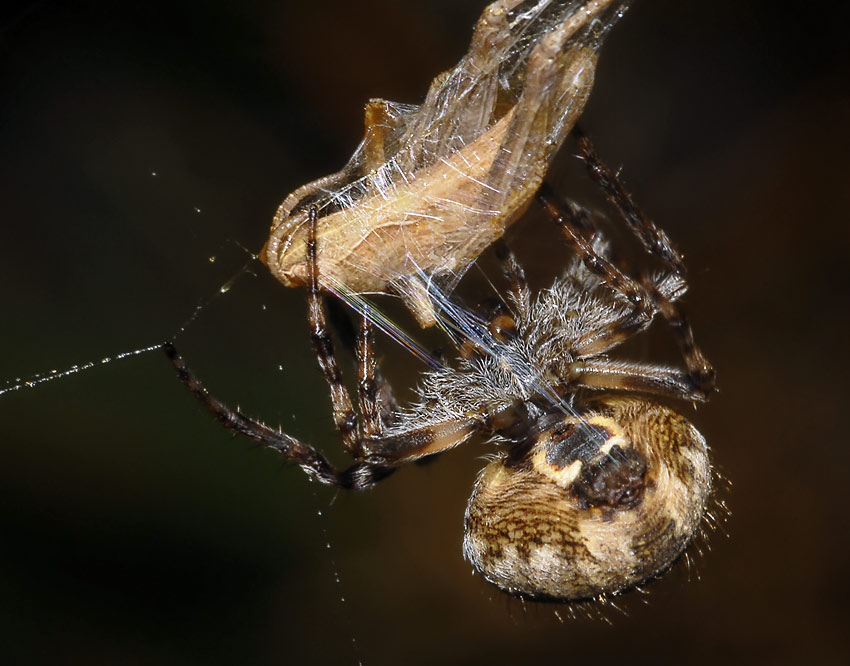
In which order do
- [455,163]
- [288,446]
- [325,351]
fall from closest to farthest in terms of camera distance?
[455,163]
[325,351]
[288,446]

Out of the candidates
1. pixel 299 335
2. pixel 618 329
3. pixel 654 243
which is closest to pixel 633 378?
pixel 618 329

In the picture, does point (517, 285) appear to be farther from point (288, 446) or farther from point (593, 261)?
point (288, 446)

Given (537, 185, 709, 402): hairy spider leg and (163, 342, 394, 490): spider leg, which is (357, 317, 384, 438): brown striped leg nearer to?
(163, 342, 394, 490): spider leg

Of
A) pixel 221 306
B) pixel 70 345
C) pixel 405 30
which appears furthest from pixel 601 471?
pixel 405 30

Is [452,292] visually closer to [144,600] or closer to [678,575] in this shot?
[678,575]

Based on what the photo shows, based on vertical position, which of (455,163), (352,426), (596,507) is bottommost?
(596,507)

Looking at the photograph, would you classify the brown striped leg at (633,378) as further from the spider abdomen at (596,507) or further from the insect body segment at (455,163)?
the insect body segment at (455,163)
